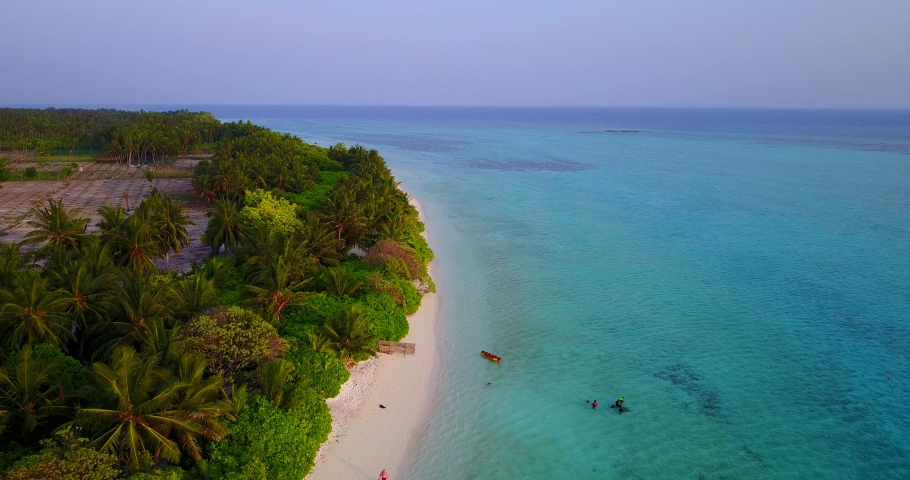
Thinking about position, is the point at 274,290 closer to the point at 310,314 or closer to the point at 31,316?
the point at 310,314

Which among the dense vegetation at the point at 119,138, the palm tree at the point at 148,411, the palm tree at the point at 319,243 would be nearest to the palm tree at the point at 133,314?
the palm tree at the point at 148,411

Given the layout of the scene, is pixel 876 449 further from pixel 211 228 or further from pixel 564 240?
pixel 211 228

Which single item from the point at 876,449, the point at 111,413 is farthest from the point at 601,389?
the point at 111,413

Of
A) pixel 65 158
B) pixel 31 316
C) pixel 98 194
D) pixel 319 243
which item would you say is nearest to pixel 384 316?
pixel 319 243

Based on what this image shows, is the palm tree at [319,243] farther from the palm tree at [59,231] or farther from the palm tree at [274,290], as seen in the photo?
the palm tree at [59,231]

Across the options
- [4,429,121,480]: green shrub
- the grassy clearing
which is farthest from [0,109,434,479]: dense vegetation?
the grassy clearing

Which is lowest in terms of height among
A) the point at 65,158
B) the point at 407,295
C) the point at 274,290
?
the point at 407,295

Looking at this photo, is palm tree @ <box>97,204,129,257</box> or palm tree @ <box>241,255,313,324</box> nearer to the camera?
palm tree @ <box>241,255,313,324</box>

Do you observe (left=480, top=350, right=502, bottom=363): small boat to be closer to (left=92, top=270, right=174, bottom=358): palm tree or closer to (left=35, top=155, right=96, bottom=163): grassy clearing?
(left=92, top=270, right=174, bottom=358): palm tree
